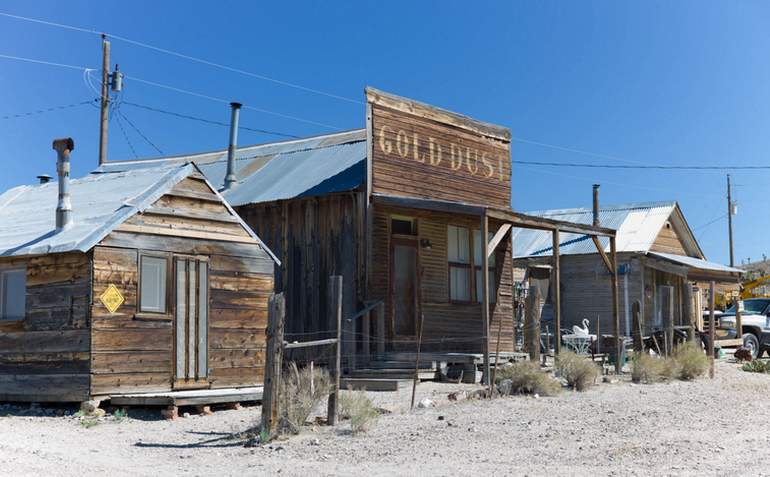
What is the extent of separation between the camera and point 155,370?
14289 millimetres

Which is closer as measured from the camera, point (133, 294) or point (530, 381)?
point (133, 294)

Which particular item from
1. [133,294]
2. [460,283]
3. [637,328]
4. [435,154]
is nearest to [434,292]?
[460,283]

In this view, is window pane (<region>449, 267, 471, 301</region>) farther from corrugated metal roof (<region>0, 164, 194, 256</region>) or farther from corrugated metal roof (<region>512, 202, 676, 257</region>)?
corrugated metal roof (<region>512, 202, 676, 257</region>)

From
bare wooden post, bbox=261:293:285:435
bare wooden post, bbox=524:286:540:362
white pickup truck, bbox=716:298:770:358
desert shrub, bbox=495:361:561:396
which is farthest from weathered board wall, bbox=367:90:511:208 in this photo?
white pickup truck, bbox=716:298:770:358

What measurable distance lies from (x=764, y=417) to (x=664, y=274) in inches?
719

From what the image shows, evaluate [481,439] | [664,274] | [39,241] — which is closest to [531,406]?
[481,439]

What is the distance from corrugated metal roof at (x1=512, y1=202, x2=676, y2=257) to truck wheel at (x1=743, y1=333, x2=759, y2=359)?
4001 mm

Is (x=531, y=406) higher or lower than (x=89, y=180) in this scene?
lower

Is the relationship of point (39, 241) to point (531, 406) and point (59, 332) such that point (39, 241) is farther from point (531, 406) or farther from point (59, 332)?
point (531, 406)

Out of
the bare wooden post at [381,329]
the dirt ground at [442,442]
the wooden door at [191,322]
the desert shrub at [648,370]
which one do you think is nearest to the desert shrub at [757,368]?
the desert shrub at [648,370]

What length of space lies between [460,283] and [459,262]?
Result: 0.46 m

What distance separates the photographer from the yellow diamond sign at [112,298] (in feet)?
44.6

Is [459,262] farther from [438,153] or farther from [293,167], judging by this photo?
[293,167]

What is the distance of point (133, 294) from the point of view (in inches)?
553
